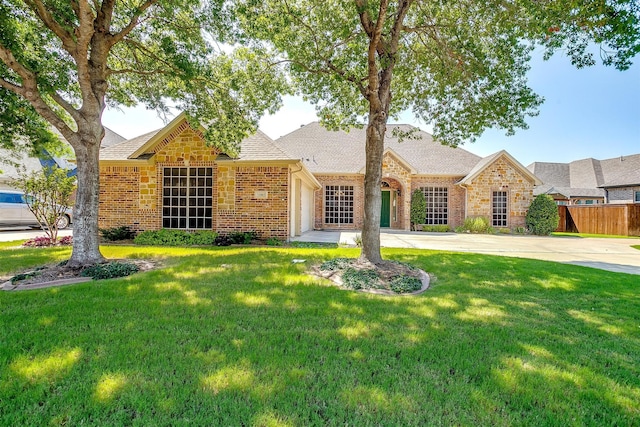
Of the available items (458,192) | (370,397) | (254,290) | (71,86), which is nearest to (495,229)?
(458,192)

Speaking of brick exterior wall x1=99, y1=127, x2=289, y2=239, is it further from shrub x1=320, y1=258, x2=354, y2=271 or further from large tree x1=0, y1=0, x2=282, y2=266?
shrub x1=320, y1=258, x2=354, y2=271

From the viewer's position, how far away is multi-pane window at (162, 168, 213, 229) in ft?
37.7

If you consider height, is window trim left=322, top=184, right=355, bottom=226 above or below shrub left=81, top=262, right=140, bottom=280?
above

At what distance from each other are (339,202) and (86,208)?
45.0 ft

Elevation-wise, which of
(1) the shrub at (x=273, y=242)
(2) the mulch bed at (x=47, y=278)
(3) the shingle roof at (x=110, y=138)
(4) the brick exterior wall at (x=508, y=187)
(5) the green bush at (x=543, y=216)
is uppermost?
(3) the shingle roof at (x=110, y=138)

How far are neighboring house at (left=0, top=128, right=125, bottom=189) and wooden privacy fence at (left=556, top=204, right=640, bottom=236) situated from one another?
26.4 meters

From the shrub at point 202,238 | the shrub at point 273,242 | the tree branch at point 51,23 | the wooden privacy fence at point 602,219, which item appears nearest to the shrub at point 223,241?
the shrub at point 202,238

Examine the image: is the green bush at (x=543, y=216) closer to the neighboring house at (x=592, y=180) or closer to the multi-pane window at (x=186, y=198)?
the neighboring house at (x=592, y=180)

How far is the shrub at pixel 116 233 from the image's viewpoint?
1104cm

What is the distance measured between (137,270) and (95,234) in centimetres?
136

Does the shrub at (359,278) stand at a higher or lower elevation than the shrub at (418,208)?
lower

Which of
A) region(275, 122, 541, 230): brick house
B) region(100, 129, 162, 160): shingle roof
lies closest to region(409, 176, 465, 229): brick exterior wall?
region(275, 122, 541, 230): brick house

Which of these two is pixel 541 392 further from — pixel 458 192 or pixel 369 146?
pixel 458 192

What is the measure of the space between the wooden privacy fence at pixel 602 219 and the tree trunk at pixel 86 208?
2469 cm
